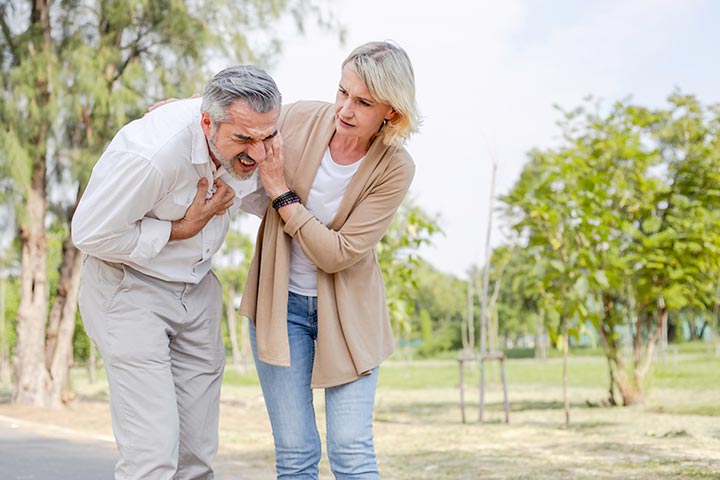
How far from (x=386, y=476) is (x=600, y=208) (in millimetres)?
4742

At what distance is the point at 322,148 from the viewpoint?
9.48ft

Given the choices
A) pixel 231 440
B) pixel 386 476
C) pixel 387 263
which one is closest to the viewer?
pixel 386 476

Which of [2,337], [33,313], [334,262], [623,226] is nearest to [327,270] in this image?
[334,262]

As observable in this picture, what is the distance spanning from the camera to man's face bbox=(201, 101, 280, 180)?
104 inches

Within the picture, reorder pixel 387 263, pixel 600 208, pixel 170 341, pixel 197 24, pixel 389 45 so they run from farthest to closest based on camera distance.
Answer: pixel 197 24, pixel 387 263, pixel 600 208, pixel 170 341, pixel 389 45

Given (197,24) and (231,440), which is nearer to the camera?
(231,440)

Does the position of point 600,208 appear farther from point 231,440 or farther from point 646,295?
point 231,440

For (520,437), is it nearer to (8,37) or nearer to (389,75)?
(389,75)

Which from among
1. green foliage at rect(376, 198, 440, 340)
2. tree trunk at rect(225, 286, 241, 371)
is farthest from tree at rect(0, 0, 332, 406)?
tree trunk at rect(225, 286, 241, 371)

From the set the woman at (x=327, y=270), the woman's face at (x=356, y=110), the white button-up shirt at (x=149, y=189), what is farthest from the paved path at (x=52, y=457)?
the woman's face at (x=356, y=110)

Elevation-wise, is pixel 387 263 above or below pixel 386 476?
above

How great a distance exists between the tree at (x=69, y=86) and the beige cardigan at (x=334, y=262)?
852 cm

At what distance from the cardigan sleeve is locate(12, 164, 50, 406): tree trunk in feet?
32.4

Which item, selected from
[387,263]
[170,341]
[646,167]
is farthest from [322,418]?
[170,341]
